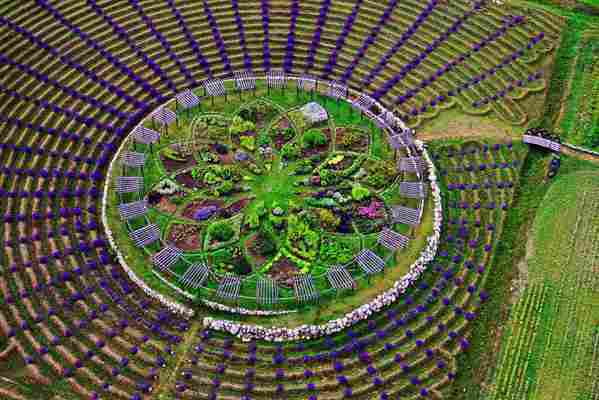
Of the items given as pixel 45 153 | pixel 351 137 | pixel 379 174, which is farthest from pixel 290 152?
pixel 45 153

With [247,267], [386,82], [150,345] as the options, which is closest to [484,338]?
[247,267]

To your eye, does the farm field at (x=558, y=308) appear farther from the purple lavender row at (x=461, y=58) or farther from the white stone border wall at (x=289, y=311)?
the purple lavender row at (x=461, y=58)

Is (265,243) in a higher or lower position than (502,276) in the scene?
lower

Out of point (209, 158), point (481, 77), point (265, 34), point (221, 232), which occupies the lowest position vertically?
point (221, 232)

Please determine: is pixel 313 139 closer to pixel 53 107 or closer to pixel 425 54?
pixel 425 54

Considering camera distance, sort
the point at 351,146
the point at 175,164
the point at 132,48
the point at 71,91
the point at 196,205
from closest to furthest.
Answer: the point at 196,205 → the point at 175,164 → the point at 351,146 → the point at 71,91 → the point at 132,48

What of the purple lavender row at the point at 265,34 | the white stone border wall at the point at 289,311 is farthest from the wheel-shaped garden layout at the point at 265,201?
the purple lavender row at the point at 265,34

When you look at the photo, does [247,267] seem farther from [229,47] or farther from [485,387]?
[229,47]

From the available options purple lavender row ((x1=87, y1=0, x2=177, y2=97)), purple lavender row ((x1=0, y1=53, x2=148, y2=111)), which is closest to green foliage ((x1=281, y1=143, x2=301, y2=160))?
purple lavender row ((x1=87, y1=0, x2=177, y2=97))
